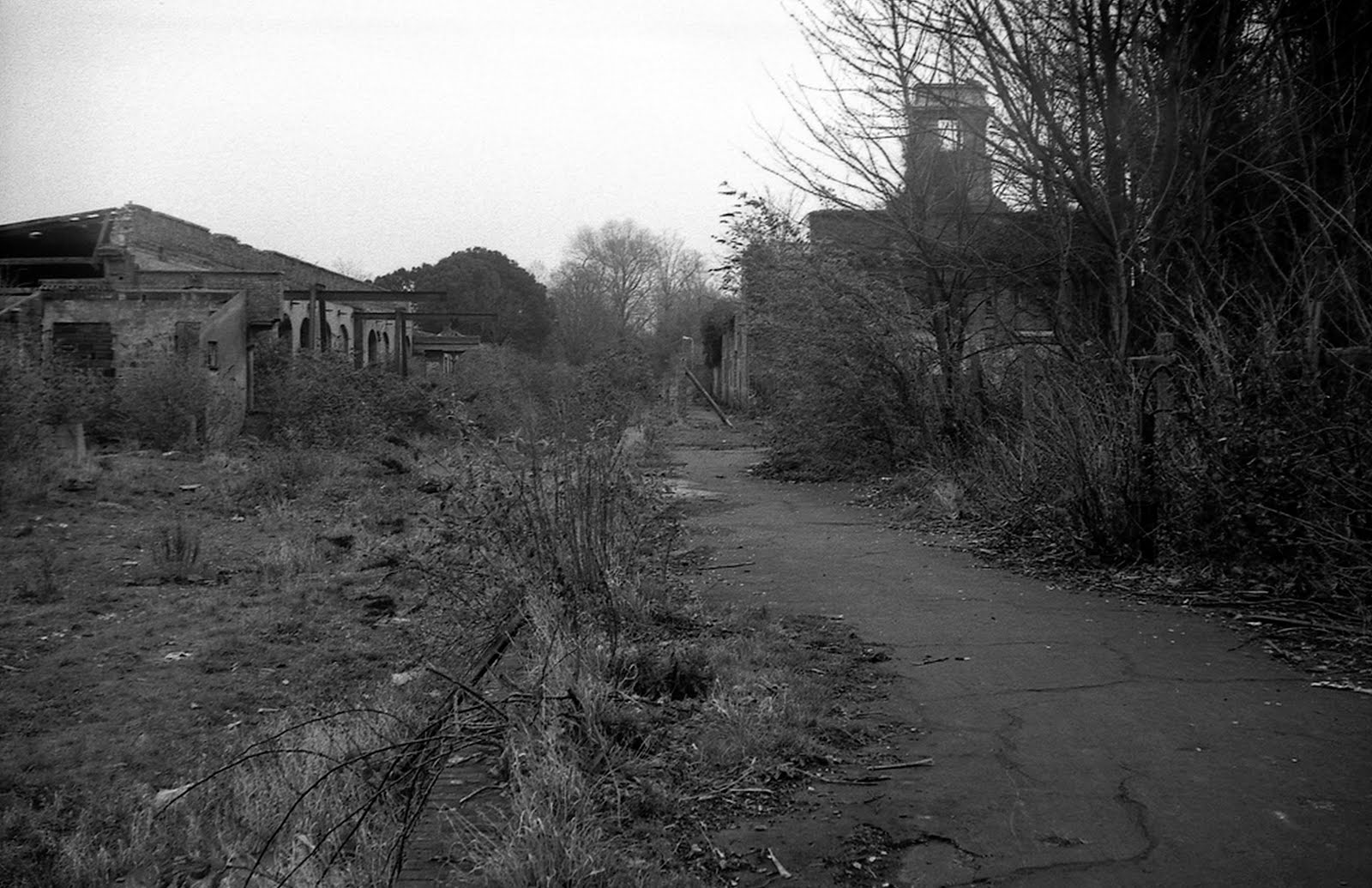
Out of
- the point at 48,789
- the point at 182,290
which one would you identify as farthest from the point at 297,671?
the point at 182,290

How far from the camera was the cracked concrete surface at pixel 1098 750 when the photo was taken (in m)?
3.41

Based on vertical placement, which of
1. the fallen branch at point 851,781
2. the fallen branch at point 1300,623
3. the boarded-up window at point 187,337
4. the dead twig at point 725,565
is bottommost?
the dead twig at point 725,565

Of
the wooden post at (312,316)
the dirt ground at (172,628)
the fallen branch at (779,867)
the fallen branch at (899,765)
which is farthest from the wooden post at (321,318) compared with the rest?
the fallen branch at (779,867)

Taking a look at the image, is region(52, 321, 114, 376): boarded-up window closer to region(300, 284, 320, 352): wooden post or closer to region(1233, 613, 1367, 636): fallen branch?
region(300, 284, 320, 352): wooden post

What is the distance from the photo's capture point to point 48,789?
5367 mm

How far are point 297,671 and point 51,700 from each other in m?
1.42

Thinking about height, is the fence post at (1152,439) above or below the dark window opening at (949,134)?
below

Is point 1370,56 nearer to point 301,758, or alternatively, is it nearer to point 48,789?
point 301,758

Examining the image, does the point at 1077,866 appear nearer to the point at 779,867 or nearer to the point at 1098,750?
the point at 779,867

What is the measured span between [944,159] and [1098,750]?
39.1 ft

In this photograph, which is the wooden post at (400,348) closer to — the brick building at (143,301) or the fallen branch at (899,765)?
the brick building at (143,301)

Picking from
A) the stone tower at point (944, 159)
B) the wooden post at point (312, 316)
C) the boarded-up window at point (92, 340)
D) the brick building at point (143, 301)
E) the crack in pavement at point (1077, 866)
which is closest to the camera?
the crack in pavement at point (1077, 866)

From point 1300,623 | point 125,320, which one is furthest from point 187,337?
point 1300,623

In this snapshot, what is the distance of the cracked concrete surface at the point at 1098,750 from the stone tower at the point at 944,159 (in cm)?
707
